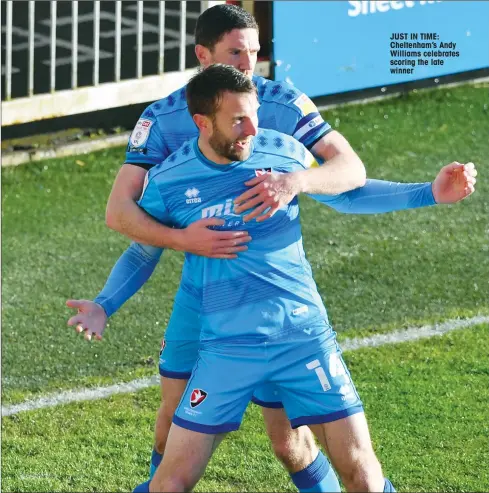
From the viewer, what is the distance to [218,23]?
202 inches

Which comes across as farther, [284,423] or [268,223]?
[284,423]

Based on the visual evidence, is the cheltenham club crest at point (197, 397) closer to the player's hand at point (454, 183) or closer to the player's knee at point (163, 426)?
the player's knee at point (163, 426)

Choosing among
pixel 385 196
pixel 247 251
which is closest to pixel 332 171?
pixel 385 196

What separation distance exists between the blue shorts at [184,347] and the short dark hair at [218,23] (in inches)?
41.8

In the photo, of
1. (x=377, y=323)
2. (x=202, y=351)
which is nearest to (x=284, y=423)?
(x=202, y=351)

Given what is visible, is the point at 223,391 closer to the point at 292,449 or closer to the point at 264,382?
the point at 264,382

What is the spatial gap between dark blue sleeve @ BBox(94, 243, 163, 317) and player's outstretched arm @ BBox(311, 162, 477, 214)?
74cm

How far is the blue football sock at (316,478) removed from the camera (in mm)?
4980

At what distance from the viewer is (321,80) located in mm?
11148

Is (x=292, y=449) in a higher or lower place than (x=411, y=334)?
higher

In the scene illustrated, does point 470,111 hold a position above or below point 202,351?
below

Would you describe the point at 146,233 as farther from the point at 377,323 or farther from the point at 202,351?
the point at 377,323

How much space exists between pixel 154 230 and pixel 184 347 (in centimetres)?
64

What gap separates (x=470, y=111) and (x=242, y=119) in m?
7.17
